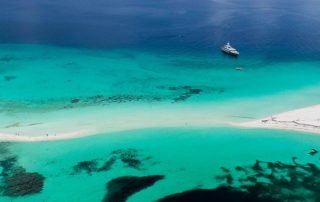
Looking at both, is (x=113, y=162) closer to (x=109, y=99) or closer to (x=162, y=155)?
(x=162, y=155)

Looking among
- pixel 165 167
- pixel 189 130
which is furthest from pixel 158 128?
pixel 165 167

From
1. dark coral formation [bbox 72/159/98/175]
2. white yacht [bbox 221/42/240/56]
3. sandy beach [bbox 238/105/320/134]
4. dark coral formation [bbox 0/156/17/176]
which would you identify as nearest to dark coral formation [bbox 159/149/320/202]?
sandy beach [bbox 238/105/320/134]

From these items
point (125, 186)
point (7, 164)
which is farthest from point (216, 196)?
point (7, 164)

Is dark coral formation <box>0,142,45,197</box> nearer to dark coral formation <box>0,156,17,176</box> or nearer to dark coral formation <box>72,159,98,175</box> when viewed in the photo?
dark coral formation <box>0,156,17,176</box>

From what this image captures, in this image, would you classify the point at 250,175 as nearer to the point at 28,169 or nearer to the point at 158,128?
the point at 158,128

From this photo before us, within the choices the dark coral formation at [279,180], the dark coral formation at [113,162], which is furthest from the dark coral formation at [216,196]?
the dark coral formation at [113,162]

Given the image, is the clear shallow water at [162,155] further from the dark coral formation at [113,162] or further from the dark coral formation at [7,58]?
the dark coral formation at [7,58]
